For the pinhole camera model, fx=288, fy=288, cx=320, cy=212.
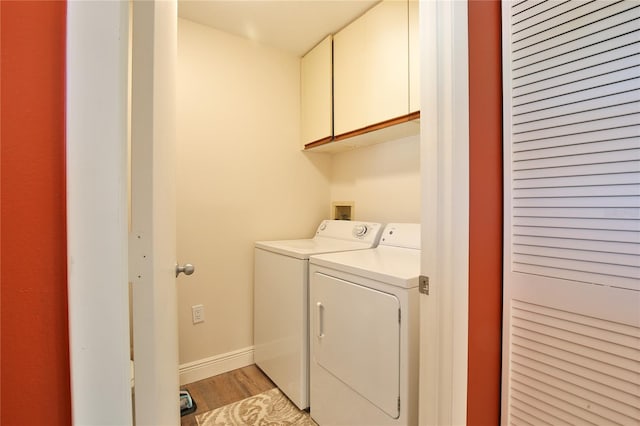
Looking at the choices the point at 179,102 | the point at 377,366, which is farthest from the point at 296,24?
the point at 377,366

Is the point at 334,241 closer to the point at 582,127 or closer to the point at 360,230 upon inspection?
the point at 360,230

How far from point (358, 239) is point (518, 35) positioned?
1.39 metres

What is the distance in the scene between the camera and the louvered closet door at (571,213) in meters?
0.81

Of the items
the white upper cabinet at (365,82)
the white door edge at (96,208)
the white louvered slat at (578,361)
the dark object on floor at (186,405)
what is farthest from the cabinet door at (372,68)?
the dark object on floor at (186,405)

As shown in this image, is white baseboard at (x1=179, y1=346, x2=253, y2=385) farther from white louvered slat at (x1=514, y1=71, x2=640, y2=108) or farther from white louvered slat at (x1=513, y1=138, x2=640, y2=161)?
white louvered slat at (x1=514, y1=71, x2=640, y2=108)

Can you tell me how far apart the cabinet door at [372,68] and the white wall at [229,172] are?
1.80ft

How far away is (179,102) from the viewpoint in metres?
1.94

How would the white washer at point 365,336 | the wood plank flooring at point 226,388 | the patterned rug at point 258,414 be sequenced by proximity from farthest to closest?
the wood plank flooring at point 226,388 → the patterned rug at point 258,414 → the white washer at point 365,336

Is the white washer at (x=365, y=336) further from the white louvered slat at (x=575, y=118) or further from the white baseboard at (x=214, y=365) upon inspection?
the white baseboard at (x=214, y=365)

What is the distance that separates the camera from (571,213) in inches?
35.8

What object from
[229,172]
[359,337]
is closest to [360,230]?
[359,337]

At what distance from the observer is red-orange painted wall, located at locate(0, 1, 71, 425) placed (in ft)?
1.13

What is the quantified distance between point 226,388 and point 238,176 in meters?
1.48

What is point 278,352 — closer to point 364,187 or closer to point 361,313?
point 361,313
